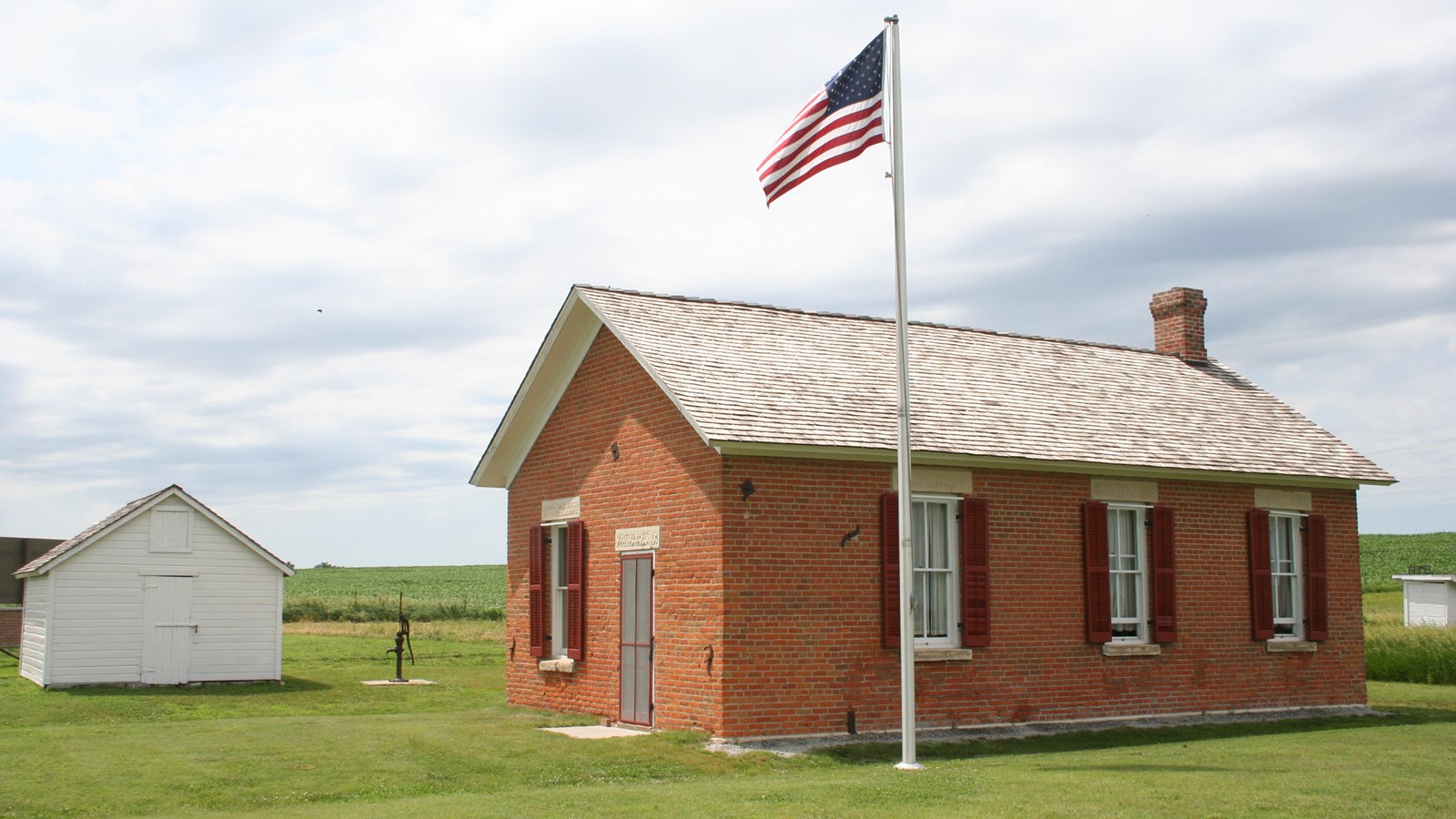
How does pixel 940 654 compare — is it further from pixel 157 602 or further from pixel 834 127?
pixel 157 602

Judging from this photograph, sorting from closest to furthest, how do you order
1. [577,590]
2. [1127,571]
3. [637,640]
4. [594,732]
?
1. [594,732]
2. [637,640]
3. [577,590]
4. [1127,571]

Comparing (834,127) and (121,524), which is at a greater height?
(834,127)

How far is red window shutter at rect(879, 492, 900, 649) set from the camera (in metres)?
15.4

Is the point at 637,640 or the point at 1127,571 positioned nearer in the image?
the point at 637,640

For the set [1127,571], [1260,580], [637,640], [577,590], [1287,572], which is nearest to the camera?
[637,640]

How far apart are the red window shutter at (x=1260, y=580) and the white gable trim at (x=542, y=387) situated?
9.18 m

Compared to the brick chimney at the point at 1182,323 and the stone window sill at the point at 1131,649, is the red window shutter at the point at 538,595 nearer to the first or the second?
the stone window sill at the point at 1131,649

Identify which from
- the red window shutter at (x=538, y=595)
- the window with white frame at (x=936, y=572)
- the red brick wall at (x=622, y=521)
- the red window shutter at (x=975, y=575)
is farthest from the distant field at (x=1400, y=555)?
the red window shutter at (x=538, y=595)

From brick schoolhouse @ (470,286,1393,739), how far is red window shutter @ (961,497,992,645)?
0.11 feet

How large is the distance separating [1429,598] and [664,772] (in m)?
33.5

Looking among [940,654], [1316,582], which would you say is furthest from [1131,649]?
[1316,582]

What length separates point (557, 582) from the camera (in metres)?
18.7

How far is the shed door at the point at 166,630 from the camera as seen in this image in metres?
25.6

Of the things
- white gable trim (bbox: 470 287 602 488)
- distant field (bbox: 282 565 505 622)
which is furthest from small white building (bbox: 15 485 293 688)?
distant field (bbox: 282 565 505 622)
